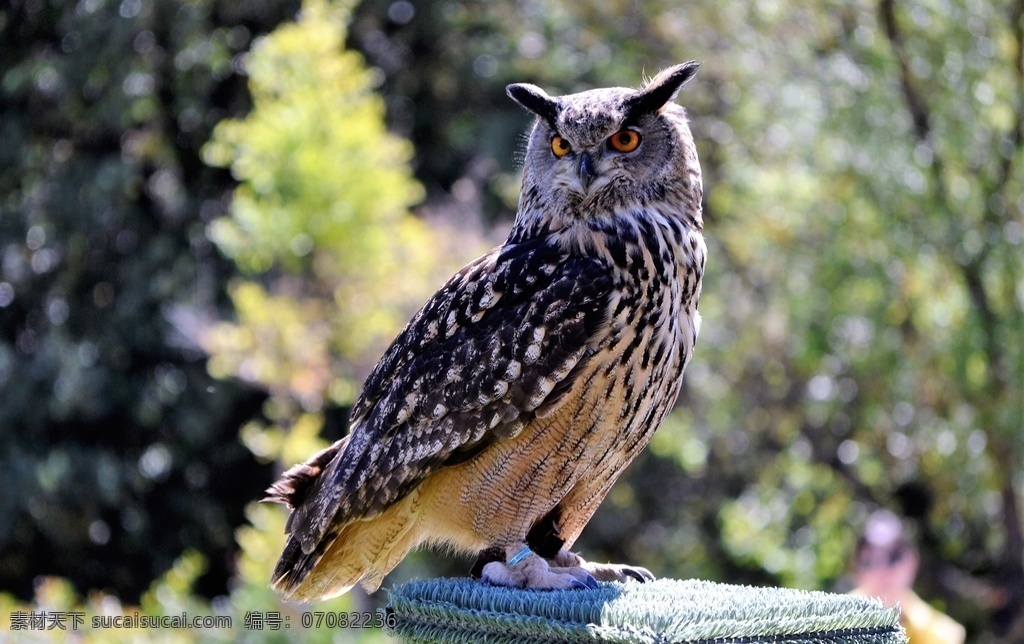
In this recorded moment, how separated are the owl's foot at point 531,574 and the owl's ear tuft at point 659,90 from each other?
3.37 ft

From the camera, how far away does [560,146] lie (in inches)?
101

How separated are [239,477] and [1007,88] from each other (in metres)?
6.00

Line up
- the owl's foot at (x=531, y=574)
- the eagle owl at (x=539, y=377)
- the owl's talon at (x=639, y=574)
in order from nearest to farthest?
the owl's foot at (x=531, y=574) < the eagle owl at (x=539, y=377) < the owl's talon at (x=639, y=574)

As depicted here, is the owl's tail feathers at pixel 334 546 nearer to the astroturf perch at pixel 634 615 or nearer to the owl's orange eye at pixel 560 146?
the astroturf perch at pixel 634 615

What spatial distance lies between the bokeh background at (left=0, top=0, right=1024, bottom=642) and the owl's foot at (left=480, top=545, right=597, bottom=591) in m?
2.39

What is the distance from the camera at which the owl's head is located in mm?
2516

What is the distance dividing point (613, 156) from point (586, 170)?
8 cm

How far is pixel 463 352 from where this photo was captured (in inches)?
97.3

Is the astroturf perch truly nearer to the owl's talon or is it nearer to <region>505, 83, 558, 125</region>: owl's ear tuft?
the owl's talon

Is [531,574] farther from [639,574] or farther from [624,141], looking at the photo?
[624,141]

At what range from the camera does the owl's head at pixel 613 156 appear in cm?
252

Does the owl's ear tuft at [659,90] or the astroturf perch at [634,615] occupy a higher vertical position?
the owl's ear tuft at [659,90]

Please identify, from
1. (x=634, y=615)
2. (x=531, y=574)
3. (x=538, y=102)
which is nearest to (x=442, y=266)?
(x=538, y=102)

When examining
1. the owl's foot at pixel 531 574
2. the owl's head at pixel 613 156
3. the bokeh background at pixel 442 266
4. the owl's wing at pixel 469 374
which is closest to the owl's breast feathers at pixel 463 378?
the owl's wing at pixel 469 374
